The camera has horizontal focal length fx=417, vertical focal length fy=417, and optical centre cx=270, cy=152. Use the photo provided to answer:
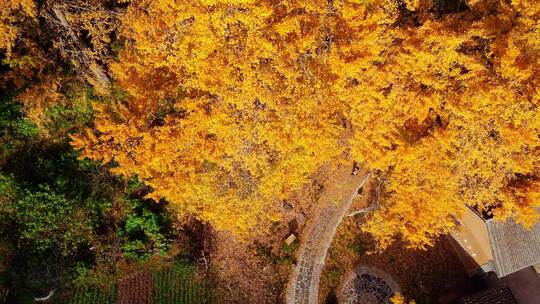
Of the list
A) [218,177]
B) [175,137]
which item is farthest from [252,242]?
[175,137]

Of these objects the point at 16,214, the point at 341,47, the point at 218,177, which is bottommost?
the point at 16,214

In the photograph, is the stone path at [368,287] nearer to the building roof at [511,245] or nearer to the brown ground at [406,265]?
the brown ground at [406,265]

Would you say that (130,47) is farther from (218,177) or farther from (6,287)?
(6,287)

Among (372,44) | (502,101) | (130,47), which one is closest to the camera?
(502,101)

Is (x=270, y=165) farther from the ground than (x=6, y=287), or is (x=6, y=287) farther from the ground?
(x=270, y=165)

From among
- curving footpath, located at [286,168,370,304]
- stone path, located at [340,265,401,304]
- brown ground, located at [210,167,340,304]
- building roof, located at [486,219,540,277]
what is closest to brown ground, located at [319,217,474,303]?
stone path, located at [340,265,401,304]

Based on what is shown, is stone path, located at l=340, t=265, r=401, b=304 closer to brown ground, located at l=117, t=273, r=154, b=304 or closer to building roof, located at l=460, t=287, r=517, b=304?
building roof, located at l=460, t=287, r=517, b=304

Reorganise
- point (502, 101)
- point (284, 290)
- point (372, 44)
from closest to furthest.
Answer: point (502, 101), point (372, 44), point (284, 290)

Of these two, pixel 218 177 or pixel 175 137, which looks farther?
pixel 218 177
